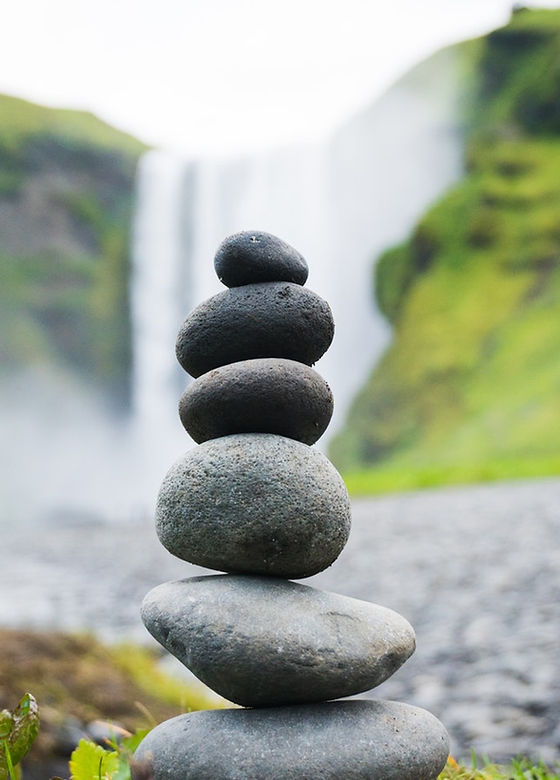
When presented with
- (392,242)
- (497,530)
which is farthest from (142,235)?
(497,530)

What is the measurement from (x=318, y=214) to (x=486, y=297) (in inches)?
468

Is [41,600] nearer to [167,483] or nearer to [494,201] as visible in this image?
[167,483]

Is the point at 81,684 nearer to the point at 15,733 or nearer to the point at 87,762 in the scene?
the point at 87,762

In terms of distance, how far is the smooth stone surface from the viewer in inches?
91.0

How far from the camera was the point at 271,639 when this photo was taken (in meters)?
2.32

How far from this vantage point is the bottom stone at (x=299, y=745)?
7.23 feet

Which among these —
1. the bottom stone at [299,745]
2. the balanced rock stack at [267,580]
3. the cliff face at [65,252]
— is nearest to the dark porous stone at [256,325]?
the balanced rock stack at [267,580]

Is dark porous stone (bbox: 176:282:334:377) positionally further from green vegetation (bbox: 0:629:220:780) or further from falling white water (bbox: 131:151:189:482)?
falling white water (bbox: 131:151:189:482)

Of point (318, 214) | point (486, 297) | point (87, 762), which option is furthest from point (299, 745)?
point (318, 214)

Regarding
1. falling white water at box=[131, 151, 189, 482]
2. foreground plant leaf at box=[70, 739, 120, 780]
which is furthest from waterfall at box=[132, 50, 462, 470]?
foreground plant leaf at box=[70, 739, 120, 780]

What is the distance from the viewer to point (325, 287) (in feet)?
148

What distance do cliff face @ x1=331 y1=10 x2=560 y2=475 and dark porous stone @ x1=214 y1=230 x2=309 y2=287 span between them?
1163 inches

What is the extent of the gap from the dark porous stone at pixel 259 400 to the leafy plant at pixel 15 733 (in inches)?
41.2

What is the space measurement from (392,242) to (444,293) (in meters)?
7.39
